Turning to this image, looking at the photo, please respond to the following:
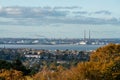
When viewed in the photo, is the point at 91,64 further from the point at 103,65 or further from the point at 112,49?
the point at 112,49

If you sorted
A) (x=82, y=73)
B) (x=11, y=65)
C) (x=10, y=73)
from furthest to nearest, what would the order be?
(x=11, y=65) < (x=10, y=73) < (x=82, y=73)

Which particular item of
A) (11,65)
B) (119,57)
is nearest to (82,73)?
(119,57)

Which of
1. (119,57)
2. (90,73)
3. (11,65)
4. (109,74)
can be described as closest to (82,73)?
(90,73)

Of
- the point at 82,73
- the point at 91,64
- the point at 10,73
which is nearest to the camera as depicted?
the point at 82,73

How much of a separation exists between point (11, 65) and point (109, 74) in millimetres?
21453

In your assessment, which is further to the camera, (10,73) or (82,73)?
(10,73)

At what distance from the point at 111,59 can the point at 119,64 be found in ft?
4.72

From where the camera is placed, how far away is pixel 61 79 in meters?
37.8

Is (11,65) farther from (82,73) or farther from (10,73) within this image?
(82,73)

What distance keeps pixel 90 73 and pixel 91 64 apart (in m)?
2.17

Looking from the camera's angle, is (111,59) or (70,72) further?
(111,59)

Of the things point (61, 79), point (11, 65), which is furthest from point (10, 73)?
point (11, 65)

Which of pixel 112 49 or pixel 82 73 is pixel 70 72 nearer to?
pixel 82 73

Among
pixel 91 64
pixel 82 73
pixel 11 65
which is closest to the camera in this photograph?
pixel 82 73
